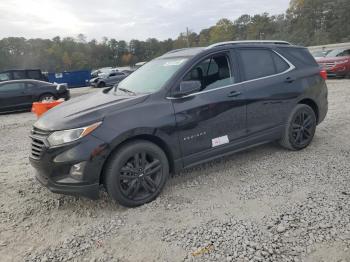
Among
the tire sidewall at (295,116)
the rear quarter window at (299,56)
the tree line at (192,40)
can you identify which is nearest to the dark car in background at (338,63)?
the rear quarter window at (299,56)

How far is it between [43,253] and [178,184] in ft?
5.95

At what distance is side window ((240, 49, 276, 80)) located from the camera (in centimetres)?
430

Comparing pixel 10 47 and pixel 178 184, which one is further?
pixel 10 47

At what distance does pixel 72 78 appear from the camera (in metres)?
29.8

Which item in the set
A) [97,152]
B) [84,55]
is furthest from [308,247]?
[84,55]

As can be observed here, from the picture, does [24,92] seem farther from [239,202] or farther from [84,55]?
[84,55]

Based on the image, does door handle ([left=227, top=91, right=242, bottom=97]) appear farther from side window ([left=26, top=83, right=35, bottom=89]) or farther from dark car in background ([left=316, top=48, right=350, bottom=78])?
dark car in background ([left=316, top=48, right=350, bottom=78])

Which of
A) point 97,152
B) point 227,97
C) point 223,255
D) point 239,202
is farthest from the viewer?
point 227,97

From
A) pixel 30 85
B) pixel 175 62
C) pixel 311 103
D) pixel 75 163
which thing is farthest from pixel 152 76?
pixel 30 85

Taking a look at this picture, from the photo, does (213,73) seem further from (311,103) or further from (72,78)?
(72,78)

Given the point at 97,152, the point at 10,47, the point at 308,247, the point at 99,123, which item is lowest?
the point at 308,247

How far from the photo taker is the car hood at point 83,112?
321 centimetres

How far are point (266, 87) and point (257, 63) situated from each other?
380 mm

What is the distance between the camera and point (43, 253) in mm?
2787
